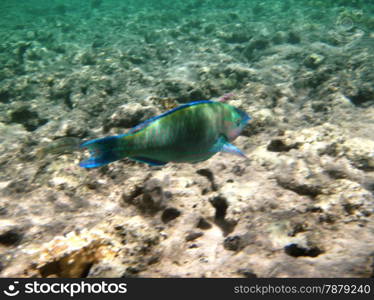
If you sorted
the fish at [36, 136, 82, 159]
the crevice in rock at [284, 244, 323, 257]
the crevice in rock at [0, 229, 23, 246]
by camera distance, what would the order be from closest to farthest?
the crevice in rock at [284, 244, 323, 257]
the crevice in rock at [0, 229, 23, 246]
the fish at [36, 136, 82, 159]

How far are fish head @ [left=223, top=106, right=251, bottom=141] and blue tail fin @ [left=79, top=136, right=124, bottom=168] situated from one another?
856mm

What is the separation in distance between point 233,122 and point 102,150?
1027mm

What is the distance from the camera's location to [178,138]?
6.73 ft

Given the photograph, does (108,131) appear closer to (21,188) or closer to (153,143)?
(21,188)

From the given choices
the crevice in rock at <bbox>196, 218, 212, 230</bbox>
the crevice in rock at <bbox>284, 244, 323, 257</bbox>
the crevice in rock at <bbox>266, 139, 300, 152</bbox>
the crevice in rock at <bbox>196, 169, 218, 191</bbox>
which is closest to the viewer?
the crevice in rock at <bbox>284, 244, 323, 257</bbox>

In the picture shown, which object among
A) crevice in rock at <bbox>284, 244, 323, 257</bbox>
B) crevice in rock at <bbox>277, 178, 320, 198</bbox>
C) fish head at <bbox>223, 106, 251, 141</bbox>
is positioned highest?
fish head at <bbox>223, 106, 251, 141</bbox>

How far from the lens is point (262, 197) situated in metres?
3.17

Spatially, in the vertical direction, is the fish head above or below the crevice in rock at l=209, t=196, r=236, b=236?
above

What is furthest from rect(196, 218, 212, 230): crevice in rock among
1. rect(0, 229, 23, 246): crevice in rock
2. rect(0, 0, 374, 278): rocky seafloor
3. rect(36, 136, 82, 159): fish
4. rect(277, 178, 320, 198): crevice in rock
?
rect(36, 136, 82, 159): fish

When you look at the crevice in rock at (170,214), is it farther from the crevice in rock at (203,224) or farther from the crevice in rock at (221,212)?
the crevice in rock at (221,212)

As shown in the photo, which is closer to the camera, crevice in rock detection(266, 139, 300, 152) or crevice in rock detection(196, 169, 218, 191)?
crevice in rock detection(196, 169, 218, 191)

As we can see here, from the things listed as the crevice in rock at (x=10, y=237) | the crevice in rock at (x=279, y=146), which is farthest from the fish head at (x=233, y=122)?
the crevice in rock at (x=10, y=237)

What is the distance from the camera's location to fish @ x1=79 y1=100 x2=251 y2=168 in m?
1.85

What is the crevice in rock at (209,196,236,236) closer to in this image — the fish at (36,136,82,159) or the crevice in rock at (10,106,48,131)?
the fish at (36,136,82,159)
